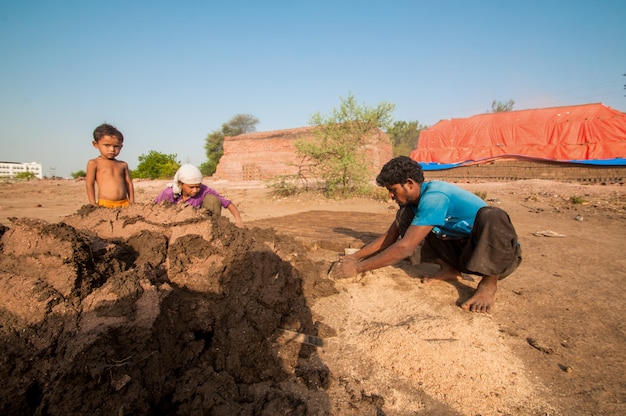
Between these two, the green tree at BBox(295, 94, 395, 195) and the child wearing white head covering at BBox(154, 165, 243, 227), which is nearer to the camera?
the child wearing white head covering at BBox(154, 165, 243, 227)

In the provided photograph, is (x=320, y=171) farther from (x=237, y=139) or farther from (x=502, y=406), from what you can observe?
(x=237, y=139)

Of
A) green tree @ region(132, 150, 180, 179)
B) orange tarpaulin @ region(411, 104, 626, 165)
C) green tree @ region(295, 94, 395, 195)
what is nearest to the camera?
green tree @ region(295, 94, 395, 195)

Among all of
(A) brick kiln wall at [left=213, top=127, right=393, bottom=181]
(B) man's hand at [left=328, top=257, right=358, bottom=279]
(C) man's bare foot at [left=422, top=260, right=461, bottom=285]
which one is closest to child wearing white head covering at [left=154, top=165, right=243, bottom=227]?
(B) man's hand at [left=328, top=257, right=358, bottom=279]

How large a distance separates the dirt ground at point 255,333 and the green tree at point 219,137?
89.0 feet

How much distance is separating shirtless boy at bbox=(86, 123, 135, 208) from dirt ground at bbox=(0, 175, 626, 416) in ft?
2.75

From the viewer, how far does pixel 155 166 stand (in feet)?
80.1

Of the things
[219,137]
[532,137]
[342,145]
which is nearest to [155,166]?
[219,137]

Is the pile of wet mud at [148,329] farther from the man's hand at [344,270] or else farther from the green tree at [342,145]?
the green tree at [342,145]

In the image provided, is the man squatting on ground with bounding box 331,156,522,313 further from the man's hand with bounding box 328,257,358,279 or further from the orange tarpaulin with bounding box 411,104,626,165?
the orange tarpaulin with bounding box 411,104,626,165

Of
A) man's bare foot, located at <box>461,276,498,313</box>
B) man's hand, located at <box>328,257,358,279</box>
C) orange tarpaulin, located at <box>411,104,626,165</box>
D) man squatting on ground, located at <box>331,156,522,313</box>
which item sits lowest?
man's bare foot, located at <box>461,276,498,313</box>

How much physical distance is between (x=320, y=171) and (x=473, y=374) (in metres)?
8.25

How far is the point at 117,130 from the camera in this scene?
118 inches

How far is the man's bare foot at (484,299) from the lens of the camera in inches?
86.4

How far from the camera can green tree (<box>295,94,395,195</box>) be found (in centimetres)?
915
